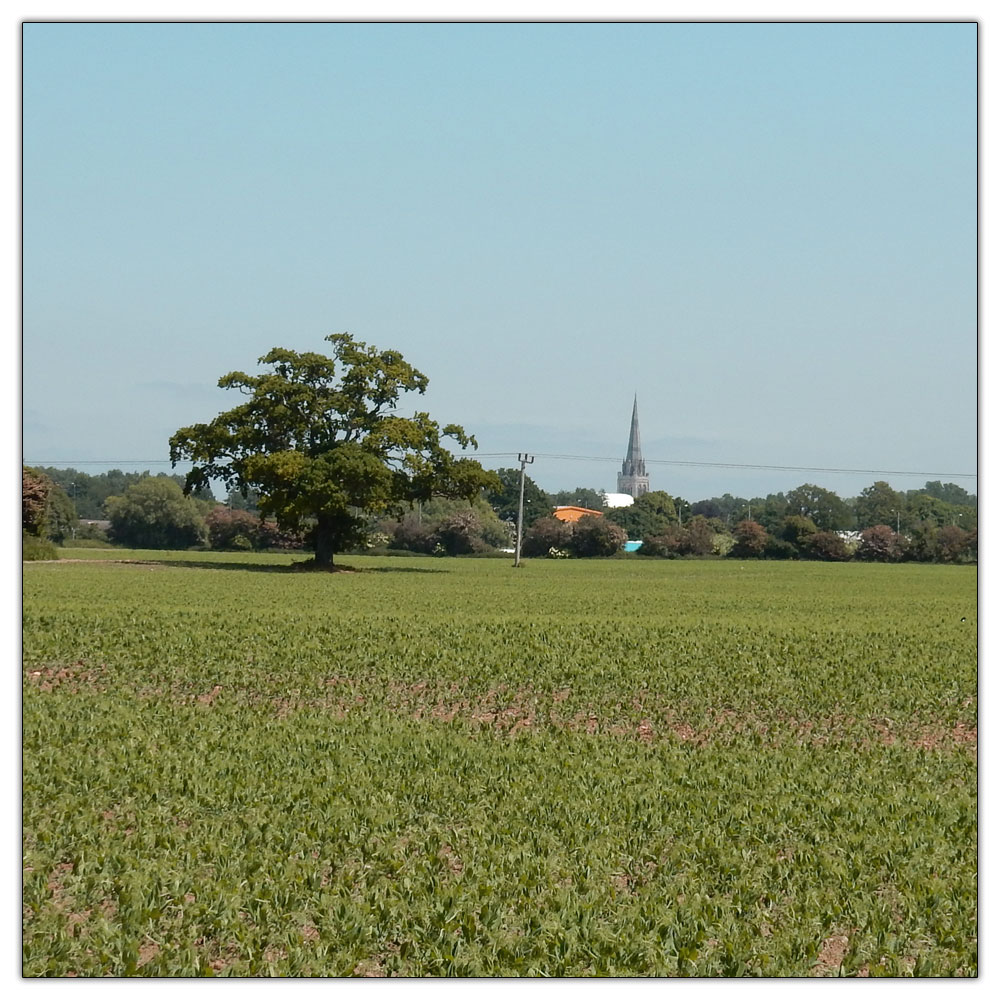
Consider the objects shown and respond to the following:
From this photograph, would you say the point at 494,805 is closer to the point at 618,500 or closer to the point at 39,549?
the point at 39,549

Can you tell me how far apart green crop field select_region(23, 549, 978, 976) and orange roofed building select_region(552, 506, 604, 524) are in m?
71.2

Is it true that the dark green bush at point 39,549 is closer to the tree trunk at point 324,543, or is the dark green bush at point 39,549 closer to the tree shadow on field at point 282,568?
the tree shadow on field at point 282,568

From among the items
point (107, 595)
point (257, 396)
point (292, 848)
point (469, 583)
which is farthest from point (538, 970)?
point (257, 396)

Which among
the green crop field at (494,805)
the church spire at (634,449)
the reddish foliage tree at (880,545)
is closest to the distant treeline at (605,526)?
the reddish foliage tree at (880,545)

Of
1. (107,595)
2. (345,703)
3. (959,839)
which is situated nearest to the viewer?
(959,839)

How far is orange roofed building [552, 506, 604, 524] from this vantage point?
9656cm

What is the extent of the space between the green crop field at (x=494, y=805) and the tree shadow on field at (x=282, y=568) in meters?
30.3

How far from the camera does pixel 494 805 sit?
10.1 m

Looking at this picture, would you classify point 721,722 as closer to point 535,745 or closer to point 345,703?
point 535,745

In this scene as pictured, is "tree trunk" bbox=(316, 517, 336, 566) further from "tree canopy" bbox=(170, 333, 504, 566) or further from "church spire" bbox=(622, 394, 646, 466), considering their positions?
"church spire" bbox=(622, 394, 646, 466)

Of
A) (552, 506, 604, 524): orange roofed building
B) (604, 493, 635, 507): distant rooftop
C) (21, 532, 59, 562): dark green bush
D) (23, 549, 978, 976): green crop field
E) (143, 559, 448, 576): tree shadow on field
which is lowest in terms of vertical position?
(23, 549, 978, 976): green crop field

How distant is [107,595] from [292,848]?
28.1 meters

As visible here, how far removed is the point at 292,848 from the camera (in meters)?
8.57

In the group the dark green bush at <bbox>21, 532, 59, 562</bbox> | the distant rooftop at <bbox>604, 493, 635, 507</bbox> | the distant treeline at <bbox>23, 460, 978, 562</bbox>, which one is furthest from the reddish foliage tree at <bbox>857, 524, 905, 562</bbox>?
the dark green bush at <bbox>21, 532, 59, 562</bbox>
